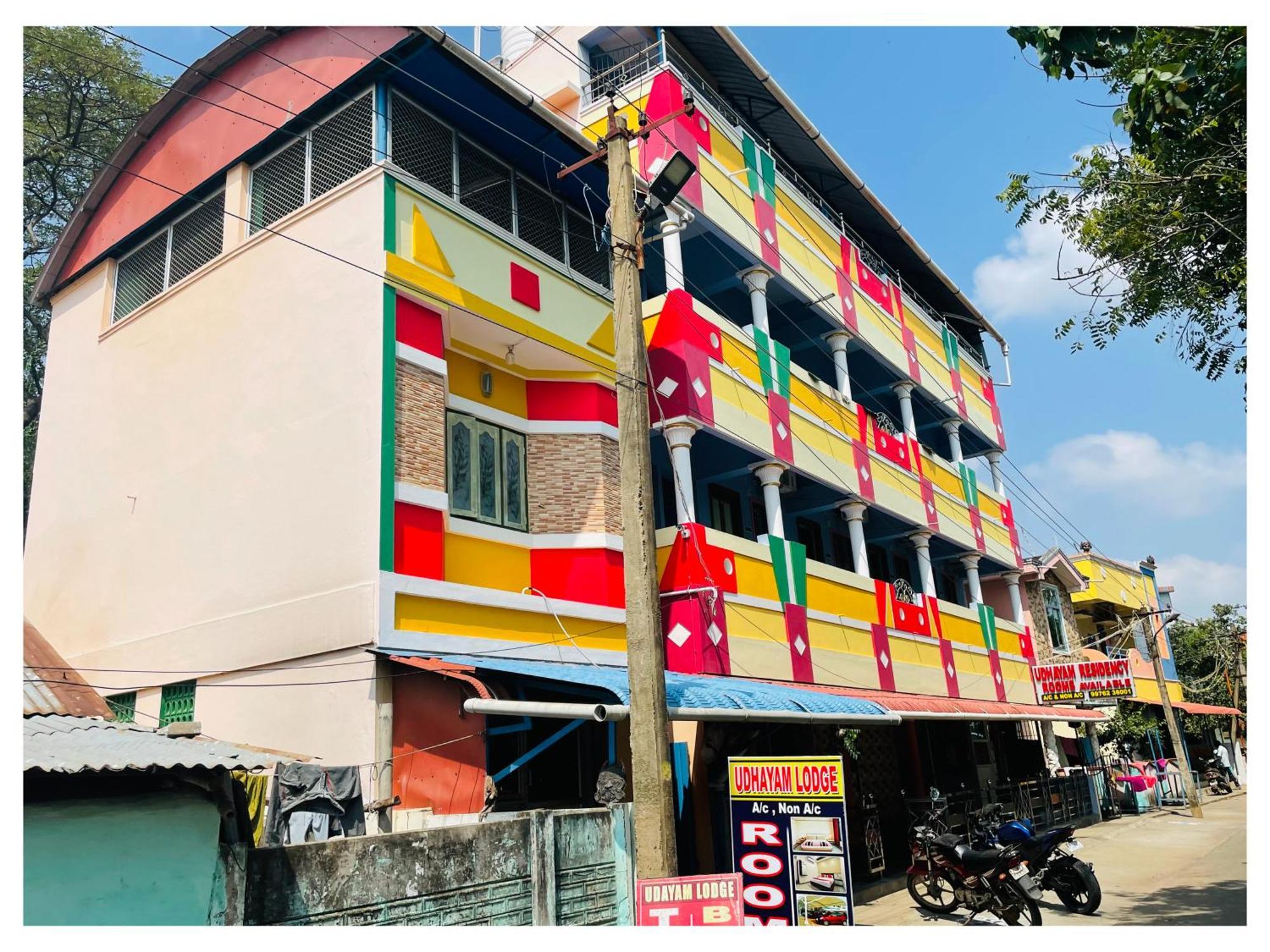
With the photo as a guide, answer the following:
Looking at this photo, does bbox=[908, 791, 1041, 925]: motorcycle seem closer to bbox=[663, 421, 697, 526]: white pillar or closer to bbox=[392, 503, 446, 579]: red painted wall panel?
bbox=[663, 421, 697, 526]: white pillar

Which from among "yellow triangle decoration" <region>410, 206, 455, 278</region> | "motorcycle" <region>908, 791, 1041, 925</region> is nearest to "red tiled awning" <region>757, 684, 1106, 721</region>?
"motorcycle" <region>908, 791, 1041, 925</region>

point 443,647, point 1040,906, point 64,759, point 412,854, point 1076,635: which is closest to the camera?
point 64,759

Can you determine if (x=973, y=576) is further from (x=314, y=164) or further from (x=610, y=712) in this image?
(x=314, y=164)

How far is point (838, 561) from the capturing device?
2212cm

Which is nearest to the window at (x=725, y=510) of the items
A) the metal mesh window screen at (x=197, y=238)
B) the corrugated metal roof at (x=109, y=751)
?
the metal mesh window screen at (x=197, y=238)

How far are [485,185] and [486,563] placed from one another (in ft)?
17.0

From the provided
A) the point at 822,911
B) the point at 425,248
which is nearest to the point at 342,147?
the point at 425,248

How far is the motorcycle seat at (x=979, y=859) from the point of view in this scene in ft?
36.1

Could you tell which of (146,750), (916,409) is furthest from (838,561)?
(146,750)

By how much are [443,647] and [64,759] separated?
5101 millimetres

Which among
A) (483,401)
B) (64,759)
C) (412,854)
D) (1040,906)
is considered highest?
(483,401)

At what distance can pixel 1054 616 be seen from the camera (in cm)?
3191

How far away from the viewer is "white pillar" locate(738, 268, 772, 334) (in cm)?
1747

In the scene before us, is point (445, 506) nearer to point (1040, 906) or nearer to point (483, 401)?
A: point (483, 401)
